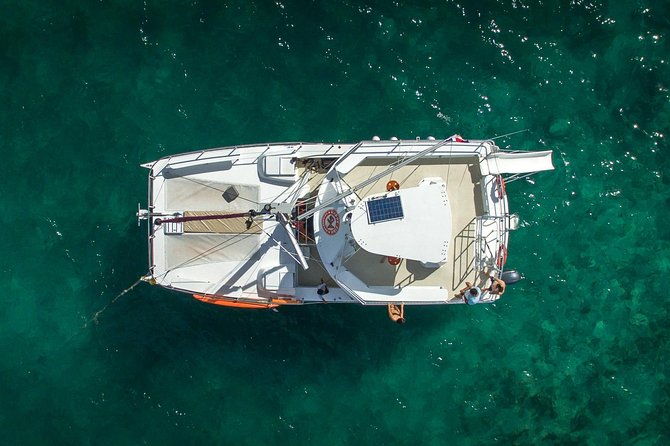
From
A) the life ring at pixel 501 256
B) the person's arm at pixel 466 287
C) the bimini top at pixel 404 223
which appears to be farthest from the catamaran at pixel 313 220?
the bimini top at pixel 404 223

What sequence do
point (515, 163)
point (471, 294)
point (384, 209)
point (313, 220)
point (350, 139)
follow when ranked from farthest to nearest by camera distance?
point (350, 139) → point (515, 163) → point (313, 220) → point (471, 294) → point (384, 209)

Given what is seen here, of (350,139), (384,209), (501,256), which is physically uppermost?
(350,139)

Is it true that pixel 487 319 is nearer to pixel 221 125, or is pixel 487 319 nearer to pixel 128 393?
pixel 221 125

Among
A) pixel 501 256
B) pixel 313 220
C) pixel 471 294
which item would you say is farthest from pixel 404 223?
pixel 501 256

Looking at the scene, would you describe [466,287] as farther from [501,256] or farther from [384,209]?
[384,209]

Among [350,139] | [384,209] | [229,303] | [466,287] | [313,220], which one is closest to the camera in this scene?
[384,209]

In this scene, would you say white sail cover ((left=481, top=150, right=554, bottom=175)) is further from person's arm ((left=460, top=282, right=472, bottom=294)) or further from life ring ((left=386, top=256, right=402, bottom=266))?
life ring ((left=386, top=256, right=402, bottom=266))
